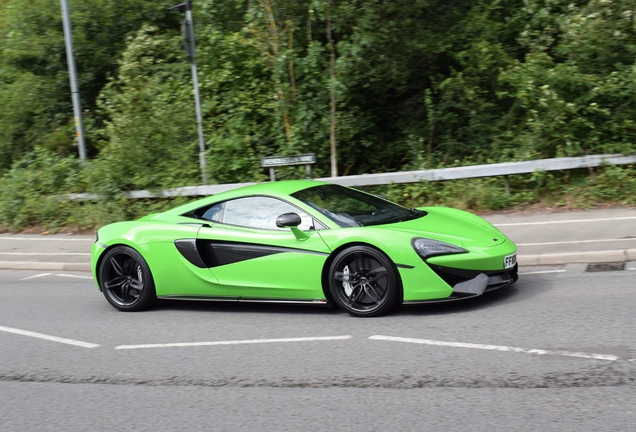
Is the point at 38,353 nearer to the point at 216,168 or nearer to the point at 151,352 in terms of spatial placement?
the point at 151,352

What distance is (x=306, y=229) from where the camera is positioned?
7199 mm

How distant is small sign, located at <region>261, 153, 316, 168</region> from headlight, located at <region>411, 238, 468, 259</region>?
7.45 meters

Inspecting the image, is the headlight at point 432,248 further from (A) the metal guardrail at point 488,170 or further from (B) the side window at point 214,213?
(A) the metal guardrail at point 488,170

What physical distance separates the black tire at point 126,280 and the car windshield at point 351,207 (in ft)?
6.36

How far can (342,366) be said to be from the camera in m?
5.55

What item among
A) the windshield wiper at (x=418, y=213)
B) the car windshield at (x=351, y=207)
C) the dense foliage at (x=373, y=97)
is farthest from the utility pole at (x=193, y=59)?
the windshield wiper at (x=418, y=213)

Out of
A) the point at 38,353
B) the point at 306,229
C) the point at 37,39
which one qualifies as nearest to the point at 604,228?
the point at 306,229

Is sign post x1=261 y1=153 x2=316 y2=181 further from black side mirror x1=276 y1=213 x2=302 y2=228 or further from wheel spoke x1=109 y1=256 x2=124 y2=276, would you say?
black side mirror x1=276 y1=213 x2=302 y2=228

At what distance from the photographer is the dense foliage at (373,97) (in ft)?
43.8

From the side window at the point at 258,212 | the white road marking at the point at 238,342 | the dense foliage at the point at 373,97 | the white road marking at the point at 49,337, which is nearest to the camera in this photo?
the white road marking at the point at 238,342

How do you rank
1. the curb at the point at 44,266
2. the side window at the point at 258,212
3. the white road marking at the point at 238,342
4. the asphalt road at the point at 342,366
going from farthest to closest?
the curb at the point at 44,266 → the side window at the point at 258,212 → the white road marking at the point at 238,342 → the asphalt road at the point at 342,366

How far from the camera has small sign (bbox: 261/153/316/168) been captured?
13984mm

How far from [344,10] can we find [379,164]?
337 cm

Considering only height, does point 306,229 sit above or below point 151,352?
above
